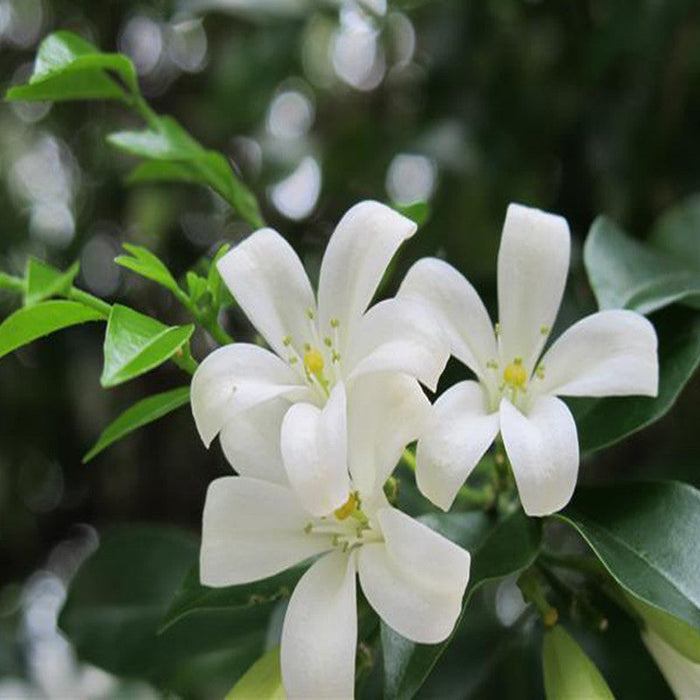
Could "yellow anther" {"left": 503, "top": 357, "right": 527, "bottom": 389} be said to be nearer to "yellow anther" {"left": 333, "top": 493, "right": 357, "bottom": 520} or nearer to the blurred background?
"yellow anther" {"left": 333, "top": 493, "right": 357, "bottom": 520}

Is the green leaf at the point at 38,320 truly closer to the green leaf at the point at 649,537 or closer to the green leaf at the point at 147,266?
the green leaf at the point at 147,266

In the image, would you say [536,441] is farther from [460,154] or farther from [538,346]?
[460,154]

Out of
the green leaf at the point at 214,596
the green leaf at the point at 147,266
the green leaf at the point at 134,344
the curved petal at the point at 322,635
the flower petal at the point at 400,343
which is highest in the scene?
the flower petal at the point at 400,343

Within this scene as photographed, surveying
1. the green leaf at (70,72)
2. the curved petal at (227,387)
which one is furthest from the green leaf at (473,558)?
the green leaf at (70,72)

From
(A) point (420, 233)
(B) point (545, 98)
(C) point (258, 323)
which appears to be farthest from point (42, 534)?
(C) point (258, 323)

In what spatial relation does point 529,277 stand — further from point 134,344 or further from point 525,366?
point 134,344

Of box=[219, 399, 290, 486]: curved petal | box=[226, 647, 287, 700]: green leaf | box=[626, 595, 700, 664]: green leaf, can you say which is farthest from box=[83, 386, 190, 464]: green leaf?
box=[626, 595, 700, 664]: green leaf
